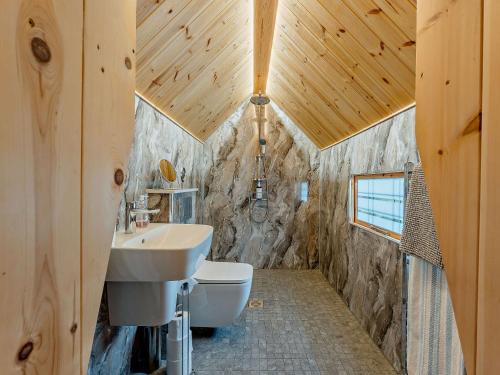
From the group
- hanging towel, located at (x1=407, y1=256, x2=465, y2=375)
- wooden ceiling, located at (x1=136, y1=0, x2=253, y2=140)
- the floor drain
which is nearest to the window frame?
hanging towel, located at (x1=407, y1=256, x2=465, y2=375)

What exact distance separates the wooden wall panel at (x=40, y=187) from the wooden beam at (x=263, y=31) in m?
1.53

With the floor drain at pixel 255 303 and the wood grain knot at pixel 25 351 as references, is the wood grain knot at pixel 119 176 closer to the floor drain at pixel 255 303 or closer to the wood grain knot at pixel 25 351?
the wood grain knot at pixel 25 351

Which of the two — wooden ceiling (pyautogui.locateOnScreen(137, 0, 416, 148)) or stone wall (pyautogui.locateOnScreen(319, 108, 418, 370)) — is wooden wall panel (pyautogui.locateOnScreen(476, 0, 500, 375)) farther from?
stone wall (pyautogui.locateOnScreen(319, 108, 418, 370))

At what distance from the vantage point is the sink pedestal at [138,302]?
54.2 inches

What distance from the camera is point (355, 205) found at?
3.03 m

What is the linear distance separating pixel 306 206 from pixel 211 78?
2377mm

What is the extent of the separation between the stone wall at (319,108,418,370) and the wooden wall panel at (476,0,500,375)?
1.35 m

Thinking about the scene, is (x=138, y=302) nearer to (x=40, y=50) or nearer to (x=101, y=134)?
(x=101, y=134)

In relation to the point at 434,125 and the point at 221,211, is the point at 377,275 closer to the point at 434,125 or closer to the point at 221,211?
the point at 434,125

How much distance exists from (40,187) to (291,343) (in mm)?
2298

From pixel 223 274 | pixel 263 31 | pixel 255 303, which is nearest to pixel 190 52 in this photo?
pixel 263 31

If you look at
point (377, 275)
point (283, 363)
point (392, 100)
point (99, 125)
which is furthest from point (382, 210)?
point (99, 125)

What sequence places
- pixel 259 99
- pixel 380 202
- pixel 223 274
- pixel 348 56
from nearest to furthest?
pixel 348 56, pixel 223 274, pixel 380 202, pixel 259 99

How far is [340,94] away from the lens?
230 centimetres
